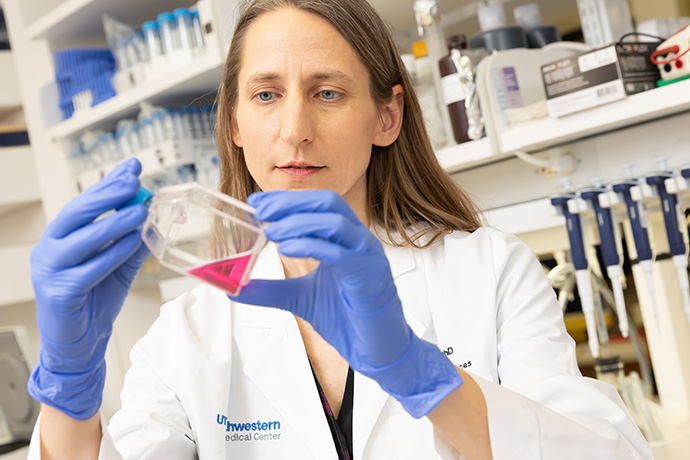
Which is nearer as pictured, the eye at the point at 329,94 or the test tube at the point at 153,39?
the eye at the point at 329,94

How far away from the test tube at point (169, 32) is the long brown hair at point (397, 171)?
2.93 feet

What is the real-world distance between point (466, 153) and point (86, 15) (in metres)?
1.58

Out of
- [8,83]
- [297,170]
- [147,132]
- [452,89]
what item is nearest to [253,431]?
[297,170]

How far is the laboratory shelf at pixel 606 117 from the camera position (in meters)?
1.35

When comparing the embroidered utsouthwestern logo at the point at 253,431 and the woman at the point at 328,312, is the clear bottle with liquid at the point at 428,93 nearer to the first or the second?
the woman at the point at 328,312

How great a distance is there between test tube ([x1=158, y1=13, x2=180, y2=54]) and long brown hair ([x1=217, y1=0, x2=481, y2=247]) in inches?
35.1

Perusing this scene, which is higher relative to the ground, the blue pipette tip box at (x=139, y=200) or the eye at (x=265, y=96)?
the eye at (x=265, y=96)

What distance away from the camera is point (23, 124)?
3.13 meters

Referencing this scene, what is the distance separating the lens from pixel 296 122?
3.63 feet

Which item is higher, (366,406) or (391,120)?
(391,120)

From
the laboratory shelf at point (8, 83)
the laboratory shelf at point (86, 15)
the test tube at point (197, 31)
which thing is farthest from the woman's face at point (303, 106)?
the laboratory shelf at point (8, 83)

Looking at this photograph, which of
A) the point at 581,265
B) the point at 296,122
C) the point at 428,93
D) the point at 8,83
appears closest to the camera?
the point at 296,122

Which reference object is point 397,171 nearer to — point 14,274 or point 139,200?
point 139,200

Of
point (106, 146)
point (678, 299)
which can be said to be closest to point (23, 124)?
point (106, 146)
